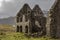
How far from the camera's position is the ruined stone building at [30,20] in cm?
4341

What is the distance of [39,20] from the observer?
46.5 meters

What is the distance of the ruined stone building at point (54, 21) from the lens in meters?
35.4

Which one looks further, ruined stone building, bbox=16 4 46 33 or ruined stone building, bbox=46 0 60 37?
ruined stone building, bbox=16 4 46 33

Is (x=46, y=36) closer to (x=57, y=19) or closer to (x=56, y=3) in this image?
(x=57, y=19)

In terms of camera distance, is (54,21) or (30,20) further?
(30,20)

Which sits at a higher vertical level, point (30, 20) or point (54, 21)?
point (30, 20)

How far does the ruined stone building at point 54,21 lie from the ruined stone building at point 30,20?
7570 millimetres

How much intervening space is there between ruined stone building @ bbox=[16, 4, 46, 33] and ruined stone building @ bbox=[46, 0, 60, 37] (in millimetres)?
7570

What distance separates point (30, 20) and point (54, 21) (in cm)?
812

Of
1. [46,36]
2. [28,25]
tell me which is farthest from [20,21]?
[46,36]

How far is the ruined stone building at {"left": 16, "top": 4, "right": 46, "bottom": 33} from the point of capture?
43.4 metres

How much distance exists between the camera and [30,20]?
42750mm

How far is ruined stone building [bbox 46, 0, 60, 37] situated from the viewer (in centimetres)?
3541

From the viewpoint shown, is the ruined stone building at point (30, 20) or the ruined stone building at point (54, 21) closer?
the ruined stone building at point (54, 21)
